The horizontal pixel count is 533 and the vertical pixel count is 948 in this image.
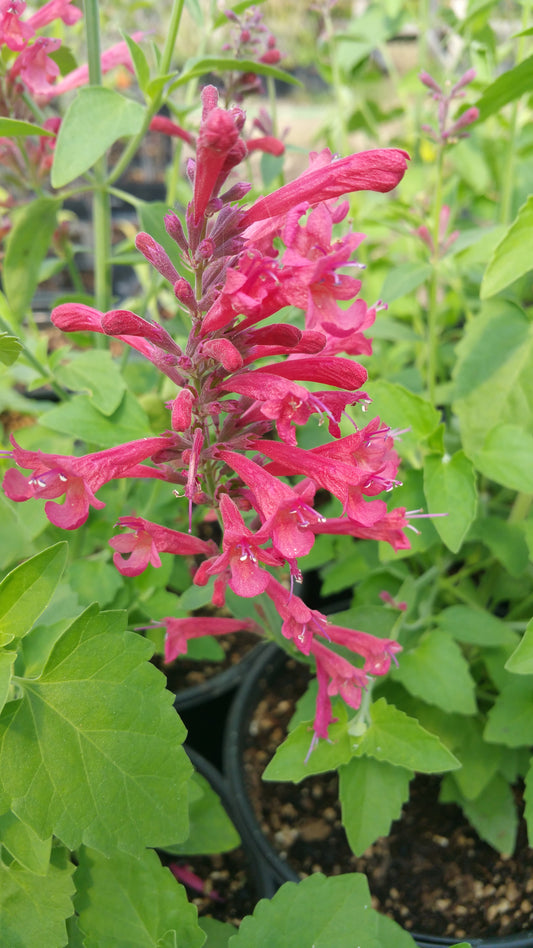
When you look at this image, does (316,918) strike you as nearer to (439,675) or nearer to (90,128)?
(439,675)

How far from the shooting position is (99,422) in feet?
3.34

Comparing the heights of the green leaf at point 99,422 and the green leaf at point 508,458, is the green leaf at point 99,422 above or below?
above

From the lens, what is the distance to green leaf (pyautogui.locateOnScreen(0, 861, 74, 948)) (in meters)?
0.79

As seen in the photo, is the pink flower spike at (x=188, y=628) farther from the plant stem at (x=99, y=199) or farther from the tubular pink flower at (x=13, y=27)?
the tubular pink flower at (x=13, y=27)

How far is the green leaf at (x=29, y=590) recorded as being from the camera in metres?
0.78

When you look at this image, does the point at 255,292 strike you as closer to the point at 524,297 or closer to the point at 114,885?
the point at 114,885

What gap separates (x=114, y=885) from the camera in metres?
0.89

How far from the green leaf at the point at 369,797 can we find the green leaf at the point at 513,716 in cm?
18

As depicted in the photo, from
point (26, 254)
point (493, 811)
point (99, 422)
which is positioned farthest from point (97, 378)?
point (493, 811)

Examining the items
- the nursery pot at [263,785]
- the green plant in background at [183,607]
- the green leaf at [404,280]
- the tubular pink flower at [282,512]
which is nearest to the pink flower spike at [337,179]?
the green plant in background at [183,607]

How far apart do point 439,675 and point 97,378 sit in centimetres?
66

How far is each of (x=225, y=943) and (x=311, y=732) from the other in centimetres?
29

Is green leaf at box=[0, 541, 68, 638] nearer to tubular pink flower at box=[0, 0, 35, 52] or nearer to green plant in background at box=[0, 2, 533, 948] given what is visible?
green plant in background at box=[0, 2, 533, 948]

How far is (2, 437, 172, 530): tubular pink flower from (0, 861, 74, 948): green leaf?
396mm
